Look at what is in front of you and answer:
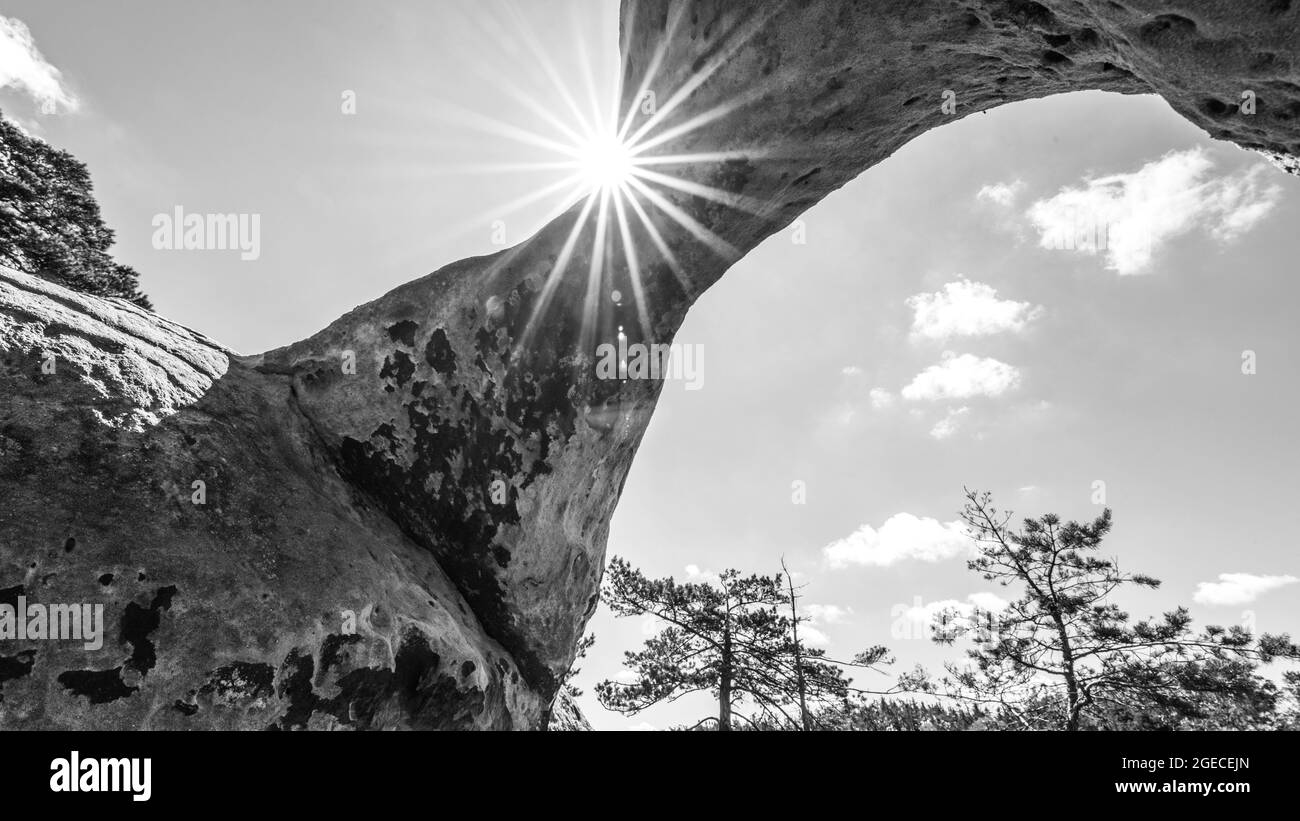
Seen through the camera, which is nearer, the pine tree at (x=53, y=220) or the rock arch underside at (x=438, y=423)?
the rock arch underside at (x=438, y=423)

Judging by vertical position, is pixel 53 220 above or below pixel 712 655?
above

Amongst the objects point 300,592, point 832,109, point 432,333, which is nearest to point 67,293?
point 432,333

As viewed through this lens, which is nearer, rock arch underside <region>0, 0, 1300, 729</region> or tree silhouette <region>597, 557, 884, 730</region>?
rock arch underside <region>0, 0, 1300, 729</region>

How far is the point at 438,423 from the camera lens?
22.5 feet

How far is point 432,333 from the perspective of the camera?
6.94 m

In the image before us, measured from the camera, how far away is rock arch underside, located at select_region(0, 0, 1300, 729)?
3770 mm

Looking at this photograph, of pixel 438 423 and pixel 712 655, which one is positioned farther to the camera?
pixel 712 655

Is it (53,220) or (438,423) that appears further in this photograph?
(53,220)

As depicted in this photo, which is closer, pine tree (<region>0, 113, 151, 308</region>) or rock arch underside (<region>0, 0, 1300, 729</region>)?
rock arch underside (<region>0, 0, 1300, 729</region>)

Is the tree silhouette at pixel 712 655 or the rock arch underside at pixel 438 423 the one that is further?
the tree silhouette at pixel 712 655

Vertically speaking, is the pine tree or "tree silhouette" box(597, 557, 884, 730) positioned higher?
the pine tree

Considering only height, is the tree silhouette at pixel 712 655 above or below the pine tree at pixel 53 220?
below

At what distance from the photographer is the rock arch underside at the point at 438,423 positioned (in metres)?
3.77
